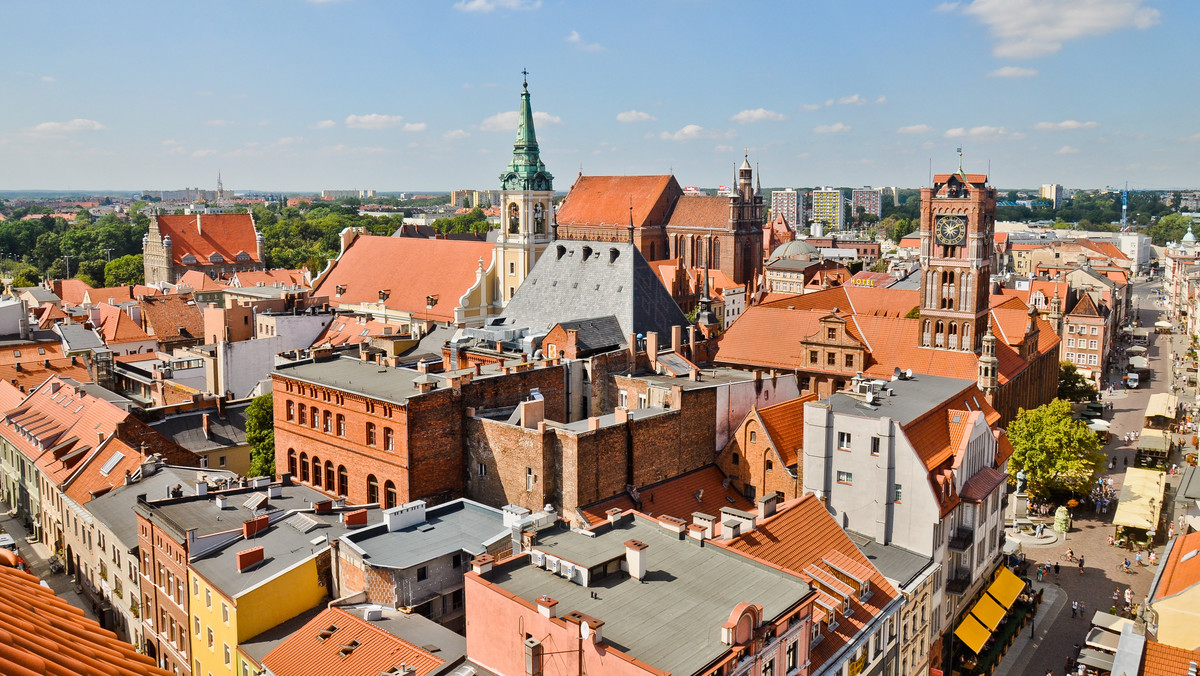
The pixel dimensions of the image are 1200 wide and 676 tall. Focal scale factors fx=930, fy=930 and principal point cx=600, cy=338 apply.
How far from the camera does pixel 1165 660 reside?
3188 centimetres

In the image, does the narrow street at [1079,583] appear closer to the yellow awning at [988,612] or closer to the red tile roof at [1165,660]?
the yellow awning at [988,612]

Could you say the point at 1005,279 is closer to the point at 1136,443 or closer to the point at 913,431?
the point at 1136,443

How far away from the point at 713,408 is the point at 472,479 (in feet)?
43.6

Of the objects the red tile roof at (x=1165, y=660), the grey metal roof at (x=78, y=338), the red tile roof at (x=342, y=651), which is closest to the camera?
the red tile roof at (x=342, y=651)

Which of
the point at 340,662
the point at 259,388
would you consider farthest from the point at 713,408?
the point at 259,388

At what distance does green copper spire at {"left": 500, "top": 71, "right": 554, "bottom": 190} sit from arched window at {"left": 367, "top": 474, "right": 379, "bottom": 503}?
4191cm

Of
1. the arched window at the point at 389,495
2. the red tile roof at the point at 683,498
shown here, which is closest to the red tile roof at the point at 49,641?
the red tile roof at the point at 683,498

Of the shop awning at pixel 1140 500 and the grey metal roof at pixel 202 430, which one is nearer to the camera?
the grey metal roof at pixel 202 430

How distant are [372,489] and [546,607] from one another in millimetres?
23571

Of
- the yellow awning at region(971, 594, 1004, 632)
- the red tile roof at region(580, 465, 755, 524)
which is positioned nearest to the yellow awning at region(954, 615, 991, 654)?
the yellow awning at region(971, 594, 1004, 632)

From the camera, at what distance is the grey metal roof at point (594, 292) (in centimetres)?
6131

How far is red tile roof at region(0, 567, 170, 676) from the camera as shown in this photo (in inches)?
301

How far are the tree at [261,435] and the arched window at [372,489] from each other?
497 inches

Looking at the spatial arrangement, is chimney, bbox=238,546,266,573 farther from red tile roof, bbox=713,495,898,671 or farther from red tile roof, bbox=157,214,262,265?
red tile roof, bbox=157,214,262,265
